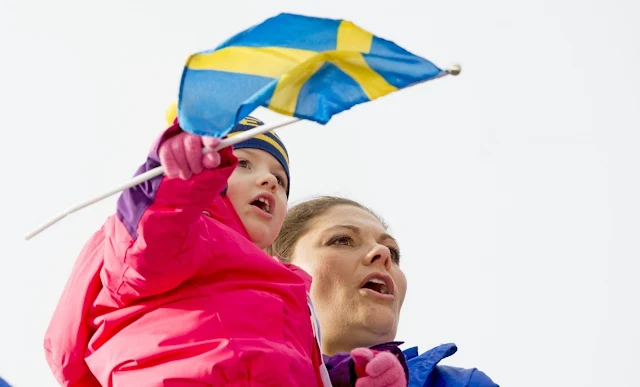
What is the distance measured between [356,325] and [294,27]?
67.9 inches

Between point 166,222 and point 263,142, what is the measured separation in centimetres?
94

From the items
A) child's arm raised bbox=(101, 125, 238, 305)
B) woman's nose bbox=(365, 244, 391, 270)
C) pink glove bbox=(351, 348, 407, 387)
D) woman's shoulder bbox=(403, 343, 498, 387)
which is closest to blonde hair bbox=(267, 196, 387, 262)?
woman's nose bbox=(365, 244, 391, 270)

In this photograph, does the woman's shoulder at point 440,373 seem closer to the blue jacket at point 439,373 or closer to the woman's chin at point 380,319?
the blue jacket at point 439,373

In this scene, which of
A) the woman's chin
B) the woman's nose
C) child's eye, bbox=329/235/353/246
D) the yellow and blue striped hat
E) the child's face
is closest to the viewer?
the child's face

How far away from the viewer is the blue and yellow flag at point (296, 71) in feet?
9.73

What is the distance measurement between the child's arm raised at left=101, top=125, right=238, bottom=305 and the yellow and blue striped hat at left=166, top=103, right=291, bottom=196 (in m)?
0.64

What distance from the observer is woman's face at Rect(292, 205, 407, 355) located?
4.61 m

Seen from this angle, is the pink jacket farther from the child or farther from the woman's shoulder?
the woman's shoulder

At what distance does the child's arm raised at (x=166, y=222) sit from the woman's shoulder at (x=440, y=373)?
1.60 metres

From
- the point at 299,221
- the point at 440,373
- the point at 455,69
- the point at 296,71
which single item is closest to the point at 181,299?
the point at 296,71

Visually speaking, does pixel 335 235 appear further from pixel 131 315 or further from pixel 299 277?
pixel 131 315

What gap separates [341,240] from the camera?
15.9ft

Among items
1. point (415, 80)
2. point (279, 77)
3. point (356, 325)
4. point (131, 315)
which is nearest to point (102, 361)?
point (131, 315)

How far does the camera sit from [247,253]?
135 inches
